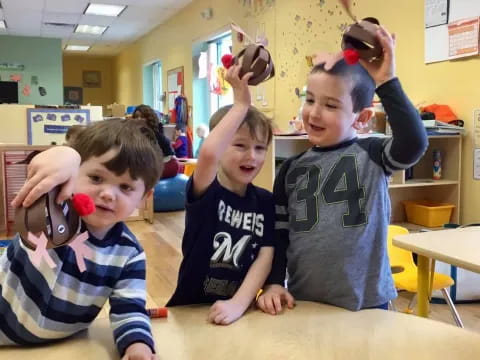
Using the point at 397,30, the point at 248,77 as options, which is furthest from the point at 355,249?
the point at 397,30

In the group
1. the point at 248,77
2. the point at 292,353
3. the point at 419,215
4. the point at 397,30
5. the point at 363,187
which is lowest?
the point at 419,215

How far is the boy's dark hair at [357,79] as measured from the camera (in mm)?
1049

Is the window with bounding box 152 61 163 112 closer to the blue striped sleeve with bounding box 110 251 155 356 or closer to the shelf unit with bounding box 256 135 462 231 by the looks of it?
the shelf unit with bounding box 256 135 462 231

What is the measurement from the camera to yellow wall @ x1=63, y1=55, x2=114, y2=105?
13125mm

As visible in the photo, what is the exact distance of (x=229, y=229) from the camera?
1.07 m

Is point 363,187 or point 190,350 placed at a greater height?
point 363,187

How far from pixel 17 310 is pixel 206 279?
400 mm

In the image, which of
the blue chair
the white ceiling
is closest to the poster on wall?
the blue chair

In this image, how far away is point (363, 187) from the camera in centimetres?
106

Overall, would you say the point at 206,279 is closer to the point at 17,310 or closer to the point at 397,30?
the point at 17,310

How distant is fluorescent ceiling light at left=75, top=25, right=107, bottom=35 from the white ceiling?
0.11 m

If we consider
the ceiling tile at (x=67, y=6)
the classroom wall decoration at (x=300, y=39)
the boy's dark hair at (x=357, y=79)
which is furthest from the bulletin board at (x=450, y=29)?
the ceiling tile at (x=67, y=6)

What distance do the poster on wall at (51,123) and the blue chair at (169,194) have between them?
44.9 inches

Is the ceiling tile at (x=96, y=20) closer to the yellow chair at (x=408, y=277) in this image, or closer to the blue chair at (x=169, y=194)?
the blue chair at (x=169, y=194)
